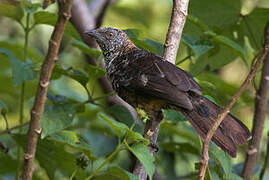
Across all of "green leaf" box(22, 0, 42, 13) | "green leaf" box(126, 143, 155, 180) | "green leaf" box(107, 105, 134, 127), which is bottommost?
"green leaf" box(107, 105, 134, 127)

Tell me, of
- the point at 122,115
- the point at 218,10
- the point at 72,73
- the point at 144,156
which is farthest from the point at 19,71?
the point at 218,10

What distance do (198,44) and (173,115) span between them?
535 mm

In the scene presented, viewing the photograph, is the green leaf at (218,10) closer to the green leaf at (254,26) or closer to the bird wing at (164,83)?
the green leaf at (254,26)

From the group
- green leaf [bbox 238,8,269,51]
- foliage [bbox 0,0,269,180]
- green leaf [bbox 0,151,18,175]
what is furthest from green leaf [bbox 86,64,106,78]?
green leaf [bbox 238,8,269,51]

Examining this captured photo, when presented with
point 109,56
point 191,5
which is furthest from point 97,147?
point 191,5

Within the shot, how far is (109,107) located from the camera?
2.98 metres

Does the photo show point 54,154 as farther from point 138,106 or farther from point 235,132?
point 235,132

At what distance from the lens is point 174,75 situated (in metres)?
2.70

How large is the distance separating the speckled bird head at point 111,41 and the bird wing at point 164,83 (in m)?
0.59

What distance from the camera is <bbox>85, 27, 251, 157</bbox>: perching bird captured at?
2.61 meters

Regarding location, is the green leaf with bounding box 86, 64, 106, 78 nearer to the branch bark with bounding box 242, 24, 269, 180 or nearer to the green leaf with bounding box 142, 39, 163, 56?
the green leaf with bounding box 142, 39, 163, 56

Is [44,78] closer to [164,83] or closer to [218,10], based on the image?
[164,83]

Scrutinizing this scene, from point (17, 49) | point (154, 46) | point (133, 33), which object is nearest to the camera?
point (133, 33)

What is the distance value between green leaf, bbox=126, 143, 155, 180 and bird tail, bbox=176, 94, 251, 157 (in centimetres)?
53
